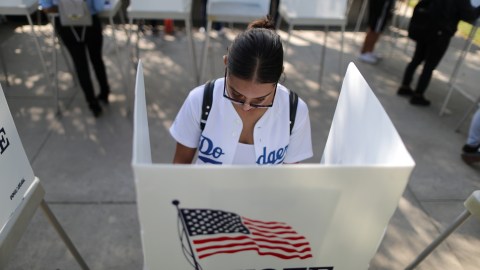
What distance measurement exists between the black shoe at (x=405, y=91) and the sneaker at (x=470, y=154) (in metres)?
1.17

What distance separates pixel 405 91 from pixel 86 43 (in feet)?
11.5

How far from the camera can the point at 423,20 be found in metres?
3.64

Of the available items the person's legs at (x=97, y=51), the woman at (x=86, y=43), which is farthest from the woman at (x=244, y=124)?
the person's legs at (x=97, y=51)

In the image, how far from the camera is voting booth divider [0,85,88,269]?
1.19 m

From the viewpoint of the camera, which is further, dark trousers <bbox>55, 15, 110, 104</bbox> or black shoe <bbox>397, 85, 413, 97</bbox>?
black shoe <bbox>397, 85, 413, 97</bbox>

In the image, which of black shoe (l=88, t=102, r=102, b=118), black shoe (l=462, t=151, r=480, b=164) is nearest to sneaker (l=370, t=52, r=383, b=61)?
black shoe (l=462, t=151, r=480, b=164)

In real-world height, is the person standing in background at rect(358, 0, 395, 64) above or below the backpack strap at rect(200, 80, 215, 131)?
below

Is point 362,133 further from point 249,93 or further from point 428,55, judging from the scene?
point 428,55

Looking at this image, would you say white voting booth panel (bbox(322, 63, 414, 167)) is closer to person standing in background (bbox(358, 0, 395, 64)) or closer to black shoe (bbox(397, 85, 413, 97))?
black shoe (bbox(397, 85, 413, 97))

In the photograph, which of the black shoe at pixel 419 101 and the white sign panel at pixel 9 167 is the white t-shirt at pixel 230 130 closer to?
the white sign panel at pixel 9 167

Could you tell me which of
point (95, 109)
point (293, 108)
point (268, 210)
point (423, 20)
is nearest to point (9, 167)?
point (268, 210)

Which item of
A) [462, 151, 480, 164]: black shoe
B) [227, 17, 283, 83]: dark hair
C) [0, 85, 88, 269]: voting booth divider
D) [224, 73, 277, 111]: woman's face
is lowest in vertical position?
[462, 151, 480, 164]: black shoe

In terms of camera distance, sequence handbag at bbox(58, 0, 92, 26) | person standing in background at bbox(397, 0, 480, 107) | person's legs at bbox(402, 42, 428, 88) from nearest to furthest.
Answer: handbag at bbox(58, 0, 92, 26)
person standing in background at bbox(397, 0, 480, 107)
person's legs at bbox(402, 42, 428, 88)

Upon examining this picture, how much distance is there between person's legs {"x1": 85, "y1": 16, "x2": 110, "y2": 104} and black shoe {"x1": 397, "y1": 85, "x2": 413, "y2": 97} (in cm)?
331
